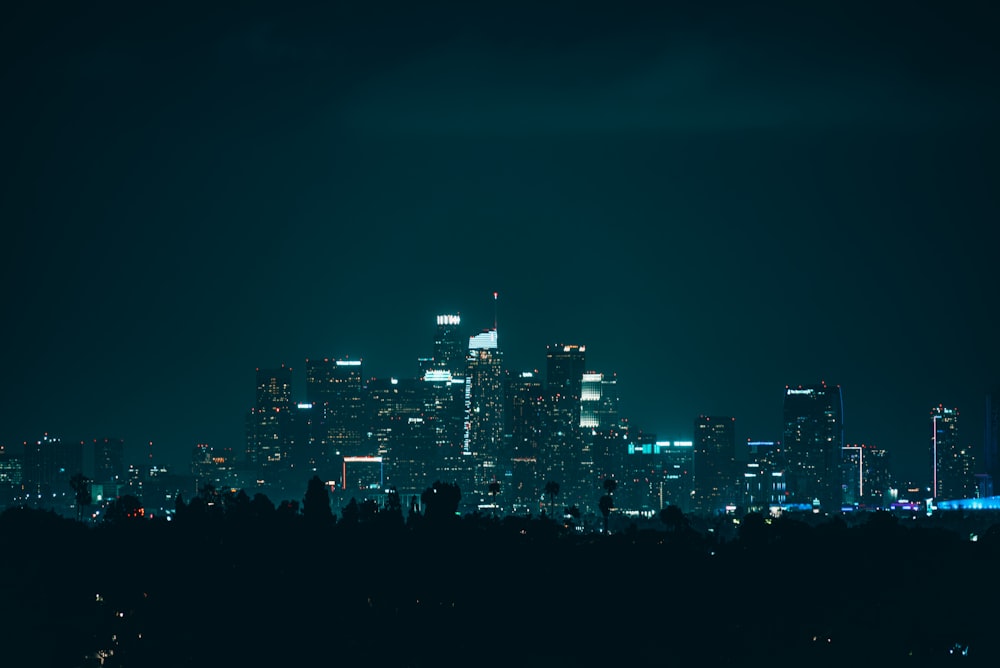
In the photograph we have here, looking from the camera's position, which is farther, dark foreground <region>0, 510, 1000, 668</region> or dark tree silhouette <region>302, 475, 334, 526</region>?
dark tree silhouette <region>302, 475, 334, 526</region>

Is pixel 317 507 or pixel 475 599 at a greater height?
pixel 317 507

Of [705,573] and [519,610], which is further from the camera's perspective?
[705,573]

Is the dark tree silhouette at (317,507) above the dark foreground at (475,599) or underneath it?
above

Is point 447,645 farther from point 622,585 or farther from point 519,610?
point 622,585

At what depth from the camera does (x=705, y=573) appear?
12188 cm

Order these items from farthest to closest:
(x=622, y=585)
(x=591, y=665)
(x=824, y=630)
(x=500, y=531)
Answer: (x=500, y=531), (x=622, y=585), (x=824, y=630), (x=591, y=665)

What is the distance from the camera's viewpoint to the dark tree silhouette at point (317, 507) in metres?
140

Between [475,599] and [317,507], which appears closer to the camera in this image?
[475,599]

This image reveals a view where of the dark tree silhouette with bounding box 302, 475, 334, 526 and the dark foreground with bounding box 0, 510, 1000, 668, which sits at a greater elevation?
the dark tree silhouette with bounding box 302, 475, 334, 526

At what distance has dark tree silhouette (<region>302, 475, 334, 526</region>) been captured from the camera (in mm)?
139762

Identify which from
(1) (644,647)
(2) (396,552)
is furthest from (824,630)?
(2) (396,552)

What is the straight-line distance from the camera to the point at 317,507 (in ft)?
471

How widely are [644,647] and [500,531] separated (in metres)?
37.8

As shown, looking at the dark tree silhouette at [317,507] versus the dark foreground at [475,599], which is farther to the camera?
the dark tree silhouette at [317,507]
